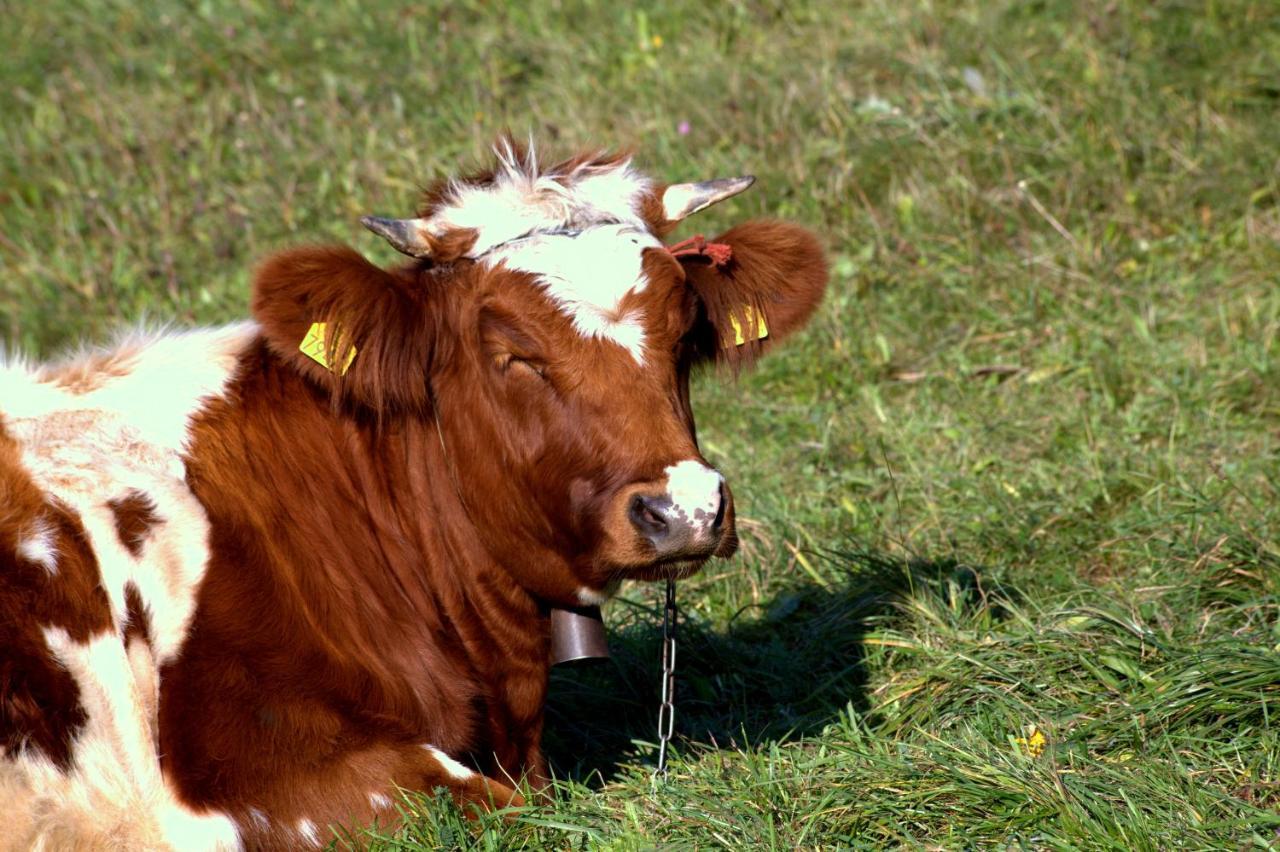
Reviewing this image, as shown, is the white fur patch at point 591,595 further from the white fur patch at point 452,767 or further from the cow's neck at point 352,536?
the white fur patch at point 452,767

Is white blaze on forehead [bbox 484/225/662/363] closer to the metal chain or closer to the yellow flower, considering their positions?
the metal chain

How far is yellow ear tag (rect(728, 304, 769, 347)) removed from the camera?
462 cm

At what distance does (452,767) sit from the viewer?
12.8 ft

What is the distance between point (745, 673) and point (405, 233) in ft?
6.48

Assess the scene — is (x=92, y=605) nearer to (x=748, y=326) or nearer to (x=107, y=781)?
(x=107, y=781)

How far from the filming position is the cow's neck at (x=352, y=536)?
12.8 feet

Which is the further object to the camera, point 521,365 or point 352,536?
point 352,536

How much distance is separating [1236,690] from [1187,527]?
142 cm

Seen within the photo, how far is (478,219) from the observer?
414 cm

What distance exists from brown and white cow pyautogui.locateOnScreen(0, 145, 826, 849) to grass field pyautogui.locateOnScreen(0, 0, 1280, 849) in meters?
0.41

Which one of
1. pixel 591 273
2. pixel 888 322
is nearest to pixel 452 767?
pixel 591 273

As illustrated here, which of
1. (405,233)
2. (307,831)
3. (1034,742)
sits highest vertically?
(405,233)

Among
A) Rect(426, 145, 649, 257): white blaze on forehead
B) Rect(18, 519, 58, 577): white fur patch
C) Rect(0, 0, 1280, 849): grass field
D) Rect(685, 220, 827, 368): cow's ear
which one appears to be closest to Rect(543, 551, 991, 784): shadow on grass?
Rect(0, 0, 1280, 849): grass field

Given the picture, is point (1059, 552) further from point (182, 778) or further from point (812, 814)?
point (182, 778)
